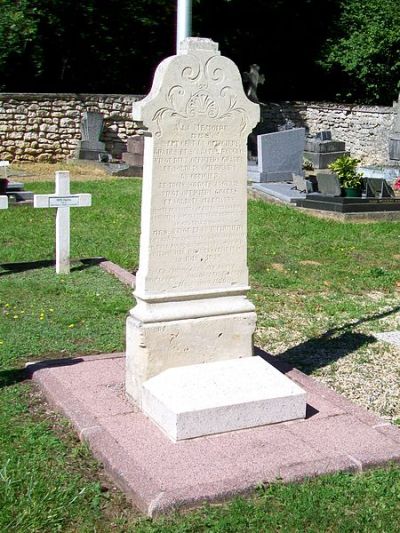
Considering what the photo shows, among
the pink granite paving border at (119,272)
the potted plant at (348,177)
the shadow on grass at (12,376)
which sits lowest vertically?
the shadow on grass at (12,376)

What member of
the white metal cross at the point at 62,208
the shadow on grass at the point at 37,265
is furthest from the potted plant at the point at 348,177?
the white metal cross at the point at 62,208

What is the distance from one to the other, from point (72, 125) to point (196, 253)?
56.9 feet

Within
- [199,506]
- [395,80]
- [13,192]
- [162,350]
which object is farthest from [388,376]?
[395,80]

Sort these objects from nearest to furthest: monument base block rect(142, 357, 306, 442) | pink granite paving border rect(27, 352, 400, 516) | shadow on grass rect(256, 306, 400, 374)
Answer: pink granite paving border rect(27, 352, 400, 516), monument base block rect(142, 357, 306, 442), shadow on grass rect(256, 306, 400, 374)

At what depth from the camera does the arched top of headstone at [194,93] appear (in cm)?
518

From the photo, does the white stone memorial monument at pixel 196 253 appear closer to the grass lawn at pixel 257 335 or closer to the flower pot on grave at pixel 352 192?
the grass lawn at pixel 257 335

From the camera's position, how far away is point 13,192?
47.5 ft

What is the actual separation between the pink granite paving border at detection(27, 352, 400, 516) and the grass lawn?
0.09 metres

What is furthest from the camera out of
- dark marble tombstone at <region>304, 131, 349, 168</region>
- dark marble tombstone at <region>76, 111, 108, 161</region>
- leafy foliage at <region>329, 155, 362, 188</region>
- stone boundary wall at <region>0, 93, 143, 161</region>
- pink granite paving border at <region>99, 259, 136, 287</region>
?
stone boundary wall at <region>0, 93, 143, 161</region>

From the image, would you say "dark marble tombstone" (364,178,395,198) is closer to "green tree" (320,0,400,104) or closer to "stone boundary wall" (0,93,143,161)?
"stone boundary wall" (0,93,143,161)

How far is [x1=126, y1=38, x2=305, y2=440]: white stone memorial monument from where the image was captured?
16.9ft

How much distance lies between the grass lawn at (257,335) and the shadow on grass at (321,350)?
0.02 meters

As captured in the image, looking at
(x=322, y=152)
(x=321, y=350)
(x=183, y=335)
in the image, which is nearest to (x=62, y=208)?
(x=321, y=350)

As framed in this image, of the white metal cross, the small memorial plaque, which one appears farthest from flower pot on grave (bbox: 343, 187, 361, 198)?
the small memorial plaque
